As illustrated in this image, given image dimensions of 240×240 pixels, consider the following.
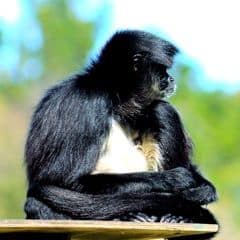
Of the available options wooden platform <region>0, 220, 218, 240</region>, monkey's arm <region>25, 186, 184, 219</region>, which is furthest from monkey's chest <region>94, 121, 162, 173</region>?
wooden platform <region>0, 220, 218, 240</region>

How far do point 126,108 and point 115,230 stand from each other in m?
1.36

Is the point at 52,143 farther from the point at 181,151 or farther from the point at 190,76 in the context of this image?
the point at 190,76

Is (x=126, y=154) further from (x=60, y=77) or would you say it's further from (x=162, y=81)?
(x=60, y=77)

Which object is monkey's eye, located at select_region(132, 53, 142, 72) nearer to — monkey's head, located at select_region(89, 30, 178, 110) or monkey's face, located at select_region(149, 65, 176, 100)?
monkey's head, located at select_region(89, 30, 178, 110)

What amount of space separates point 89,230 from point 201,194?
3.86 ft

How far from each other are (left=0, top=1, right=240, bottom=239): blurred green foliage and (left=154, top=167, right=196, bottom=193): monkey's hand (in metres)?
18.8

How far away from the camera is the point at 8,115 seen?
3359cm

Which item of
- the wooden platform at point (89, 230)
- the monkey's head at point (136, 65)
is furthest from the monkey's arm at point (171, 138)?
the wooden platform at point (89, 230)

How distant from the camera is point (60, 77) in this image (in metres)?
29.0

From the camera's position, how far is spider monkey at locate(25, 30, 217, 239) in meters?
6.09

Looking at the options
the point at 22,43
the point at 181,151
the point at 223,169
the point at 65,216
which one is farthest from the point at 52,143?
the point at 22,43

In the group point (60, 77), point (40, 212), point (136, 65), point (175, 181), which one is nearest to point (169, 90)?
point (136, 65)

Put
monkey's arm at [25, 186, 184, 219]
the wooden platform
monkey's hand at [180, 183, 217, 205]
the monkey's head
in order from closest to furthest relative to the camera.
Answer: the wooden platform < monkey's arm at [25, 186, 184, 219] < monkey's hand at [180, 183, 217, 205] < the monkey's head

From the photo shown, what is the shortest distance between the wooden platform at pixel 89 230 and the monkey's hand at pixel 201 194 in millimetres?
464
